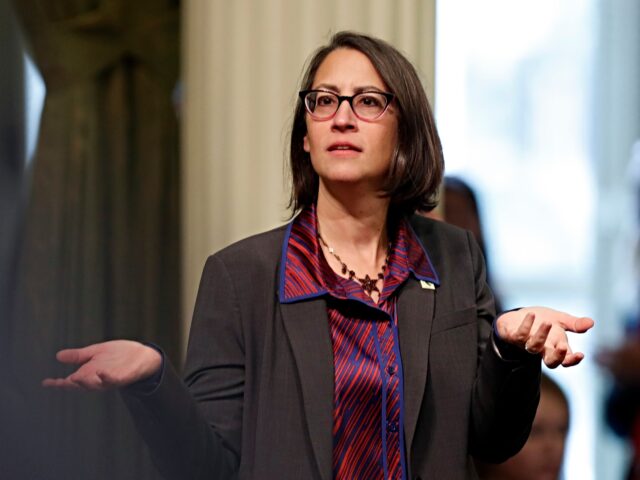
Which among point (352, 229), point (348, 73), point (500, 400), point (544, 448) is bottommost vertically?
point (544, 448)

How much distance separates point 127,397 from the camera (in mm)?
1430

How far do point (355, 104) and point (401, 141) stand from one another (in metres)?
0.10

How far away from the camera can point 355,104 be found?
161 centimetres

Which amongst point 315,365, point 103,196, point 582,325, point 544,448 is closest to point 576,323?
point 582,325

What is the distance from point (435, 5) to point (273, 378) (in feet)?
3.24

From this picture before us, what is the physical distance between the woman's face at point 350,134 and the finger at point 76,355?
443 mm

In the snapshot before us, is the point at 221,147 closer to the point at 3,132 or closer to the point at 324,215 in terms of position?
the point at 3,132

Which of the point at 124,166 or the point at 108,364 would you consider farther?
the point at 124,166

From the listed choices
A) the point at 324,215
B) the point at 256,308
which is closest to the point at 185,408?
the point at 256,308

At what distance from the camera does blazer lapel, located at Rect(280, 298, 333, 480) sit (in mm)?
1493

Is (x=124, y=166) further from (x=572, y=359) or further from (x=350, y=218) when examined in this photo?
(x=572, y=359)

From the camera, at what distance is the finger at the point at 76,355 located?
1.32 m

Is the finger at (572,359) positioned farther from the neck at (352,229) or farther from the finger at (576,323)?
the neck at (352,229)

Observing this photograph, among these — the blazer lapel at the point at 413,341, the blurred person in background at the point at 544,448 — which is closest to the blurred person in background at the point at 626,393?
the blurred person in background at the point at 544,448
